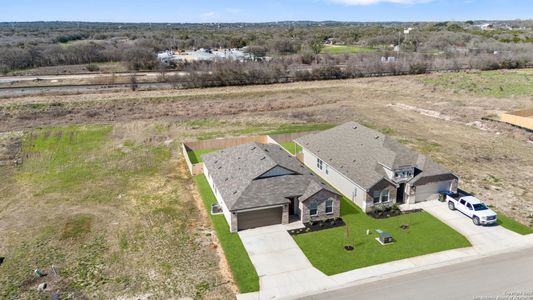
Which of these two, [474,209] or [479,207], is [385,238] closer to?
[474,209]

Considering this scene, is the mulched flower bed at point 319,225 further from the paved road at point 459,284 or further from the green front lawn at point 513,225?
the green front lawn at point 513,225

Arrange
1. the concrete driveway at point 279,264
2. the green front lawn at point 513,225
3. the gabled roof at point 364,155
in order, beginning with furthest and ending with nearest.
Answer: the gabled roof at point 364,155 → the green front lawn at point 513,225 → the concrete driveway at point 279,264

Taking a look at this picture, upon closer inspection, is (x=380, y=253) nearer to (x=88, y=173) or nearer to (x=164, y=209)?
(x=164, y=209)

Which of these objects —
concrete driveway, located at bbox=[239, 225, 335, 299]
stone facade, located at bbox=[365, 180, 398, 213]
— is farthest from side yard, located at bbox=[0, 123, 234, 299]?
stone facade, located at bbox=[365, 180, 398, 213]

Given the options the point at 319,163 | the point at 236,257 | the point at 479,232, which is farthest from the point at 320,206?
the point at 479,232

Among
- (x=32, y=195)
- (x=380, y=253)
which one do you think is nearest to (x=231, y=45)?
(x=32, y=195)

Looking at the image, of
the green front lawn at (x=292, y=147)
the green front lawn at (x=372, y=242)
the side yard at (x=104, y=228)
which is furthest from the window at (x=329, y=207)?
the green front lawn at (x=292, y=147)
